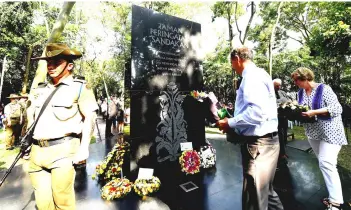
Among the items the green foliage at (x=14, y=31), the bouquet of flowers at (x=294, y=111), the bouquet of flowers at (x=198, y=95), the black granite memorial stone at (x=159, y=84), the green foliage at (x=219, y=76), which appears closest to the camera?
the bouquet of flowers at (x=294, y=111)

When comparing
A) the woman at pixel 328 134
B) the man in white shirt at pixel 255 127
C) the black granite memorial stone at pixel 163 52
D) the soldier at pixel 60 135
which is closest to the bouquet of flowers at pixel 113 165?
the black granite memorial stone at pixel 163 52

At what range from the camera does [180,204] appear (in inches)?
139

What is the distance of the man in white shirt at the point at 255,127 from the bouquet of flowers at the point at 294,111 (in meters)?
0.88

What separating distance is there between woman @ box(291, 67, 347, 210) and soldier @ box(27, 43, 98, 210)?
9.84ft

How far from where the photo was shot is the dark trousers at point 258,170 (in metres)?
2.41

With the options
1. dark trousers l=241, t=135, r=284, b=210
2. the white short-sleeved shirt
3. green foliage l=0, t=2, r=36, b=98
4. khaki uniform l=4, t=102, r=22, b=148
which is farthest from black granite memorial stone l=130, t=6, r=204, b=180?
green foliage l=0, t=2, r=36, b=98

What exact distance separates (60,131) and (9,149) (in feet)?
27.4

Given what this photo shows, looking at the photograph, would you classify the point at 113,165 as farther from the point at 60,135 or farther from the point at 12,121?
the point at 12,121

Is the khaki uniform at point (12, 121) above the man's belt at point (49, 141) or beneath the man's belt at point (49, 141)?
beneath

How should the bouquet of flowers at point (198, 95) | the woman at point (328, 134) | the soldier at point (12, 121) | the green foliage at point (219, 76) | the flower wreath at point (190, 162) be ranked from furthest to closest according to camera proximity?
the green foliage at point (219, 76) → the soldier at point (12, 121) → the bouquet of flowers at point (198, 95) → the flower wreath at point (190, 162) → the woman at point (328, 134)

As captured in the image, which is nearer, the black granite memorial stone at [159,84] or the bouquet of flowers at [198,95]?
the black granite memorial stone at [159,84]

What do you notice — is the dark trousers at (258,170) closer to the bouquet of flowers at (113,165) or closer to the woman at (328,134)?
the woman at (328,134)

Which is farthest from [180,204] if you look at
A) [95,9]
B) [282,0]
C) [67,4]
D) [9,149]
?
[95,9]

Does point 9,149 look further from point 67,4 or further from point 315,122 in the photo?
point 315,122
